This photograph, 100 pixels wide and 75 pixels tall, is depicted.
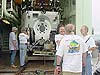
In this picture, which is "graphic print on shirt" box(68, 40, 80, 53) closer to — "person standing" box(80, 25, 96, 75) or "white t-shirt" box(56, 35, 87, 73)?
"white t-shirt" box(56, 35, 87, 73)

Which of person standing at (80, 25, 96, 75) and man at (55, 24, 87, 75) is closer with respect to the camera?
A: man at (55, 24, 87, 75)

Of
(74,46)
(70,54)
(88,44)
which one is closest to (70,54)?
(70,54)

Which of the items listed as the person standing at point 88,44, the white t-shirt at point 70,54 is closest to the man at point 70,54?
the white t-shirt at point 70,54

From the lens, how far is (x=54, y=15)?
1608 centimetres

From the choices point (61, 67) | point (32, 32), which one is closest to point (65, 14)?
point (32, 32)

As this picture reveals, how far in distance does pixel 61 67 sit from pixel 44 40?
Answer: 869 centimetres

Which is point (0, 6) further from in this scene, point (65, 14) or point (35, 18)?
point (65, 14)

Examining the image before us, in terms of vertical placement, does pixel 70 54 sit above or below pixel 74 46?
below

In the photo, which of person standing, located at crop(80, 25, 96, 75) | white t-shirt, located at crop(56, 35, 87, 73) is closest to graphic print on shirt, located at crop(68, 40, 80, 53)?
white t-shirt, located at crop(56, 35, 87, 73)

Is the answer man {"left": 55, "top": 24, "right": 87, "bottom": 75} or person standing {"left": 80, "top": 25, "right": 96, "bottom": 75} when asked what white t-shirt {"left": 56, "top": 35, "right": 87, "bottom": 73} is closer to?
man {"left": 55, "top": 24, "right": 87, "bottom": 75}

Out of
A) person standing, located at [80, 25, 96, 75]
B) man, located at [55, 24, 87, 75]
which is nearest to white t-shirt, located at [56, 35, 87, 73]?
man, located at [55, 24, 87, 75]

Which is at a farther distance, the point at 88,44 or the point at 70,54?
the point at 88,44

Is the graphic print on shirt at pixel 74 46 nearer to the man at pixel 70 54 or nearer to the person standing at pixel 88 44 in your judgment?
the man at pixel 70 54

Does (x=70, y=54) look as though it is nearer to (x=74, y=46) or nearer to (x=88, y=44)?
(x=74, y=46)
